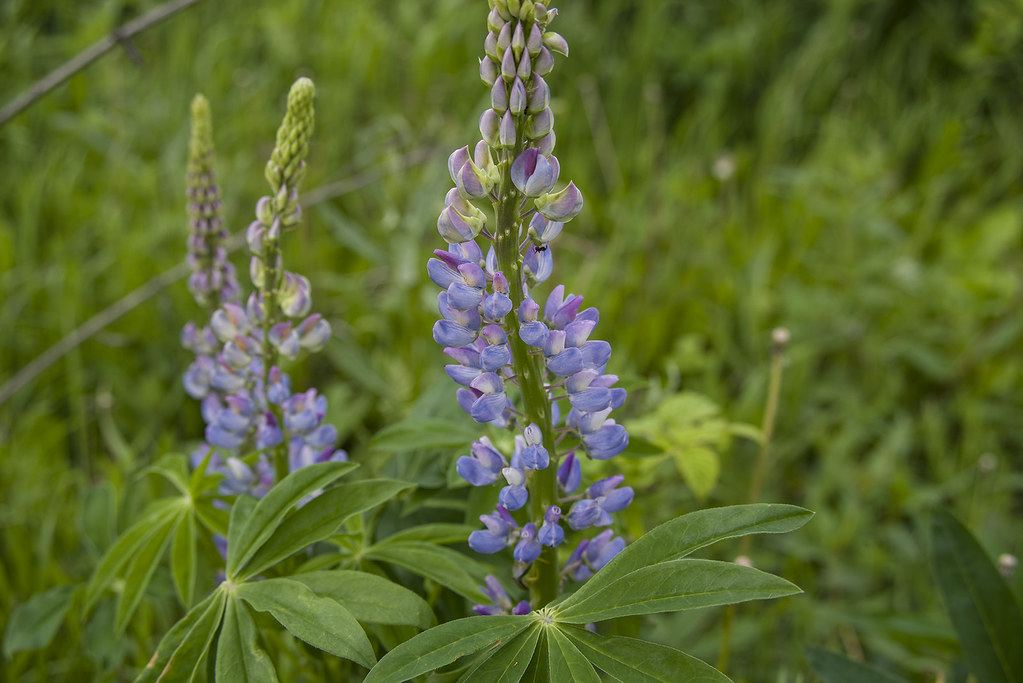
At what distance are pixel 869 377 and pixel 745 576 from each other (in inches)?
84.6

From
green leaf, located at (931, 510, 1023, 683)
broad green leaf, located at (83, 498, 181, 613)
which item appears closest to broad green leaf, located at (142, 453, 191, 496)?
broad green leaf, located at (83, 498, 181, 613)

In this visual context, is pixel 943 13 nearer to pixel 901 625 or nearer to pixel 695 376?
pixel 695 376

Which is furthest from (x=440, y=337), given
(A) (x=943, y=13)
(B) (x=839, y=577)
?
(A) (x=943, y=13)

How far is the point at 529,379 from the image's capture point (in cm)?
110

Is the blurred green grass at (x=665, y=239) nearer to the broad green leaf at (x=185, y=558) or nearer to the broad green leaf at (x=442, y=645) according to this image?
the broad green leaf at (x=185, y=558)

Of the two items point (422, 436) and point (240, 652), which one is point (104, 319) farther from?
point (240, 652)

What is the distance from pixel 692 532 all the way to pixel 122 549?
93cm

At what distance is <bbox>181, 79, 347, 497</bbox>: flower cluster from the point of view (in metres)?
1.29

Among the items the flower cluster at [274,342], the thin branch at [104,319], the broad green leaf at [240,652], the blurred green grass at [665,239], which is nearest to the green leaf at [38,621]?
the blurred green grass at [665,239]

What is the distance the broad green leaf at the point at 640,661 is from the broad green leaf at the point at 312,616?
0.25m

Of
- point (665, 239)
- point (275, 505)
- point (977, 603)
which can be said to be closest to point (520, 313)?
point (275, 505)

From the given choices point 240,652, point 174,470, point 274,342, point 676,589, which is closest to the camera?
point 676,589

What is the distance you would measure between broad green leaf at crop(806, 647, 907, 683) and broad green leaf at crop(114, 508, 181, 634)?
1.05 m

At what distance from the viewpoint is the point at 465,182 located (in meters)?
1.03
